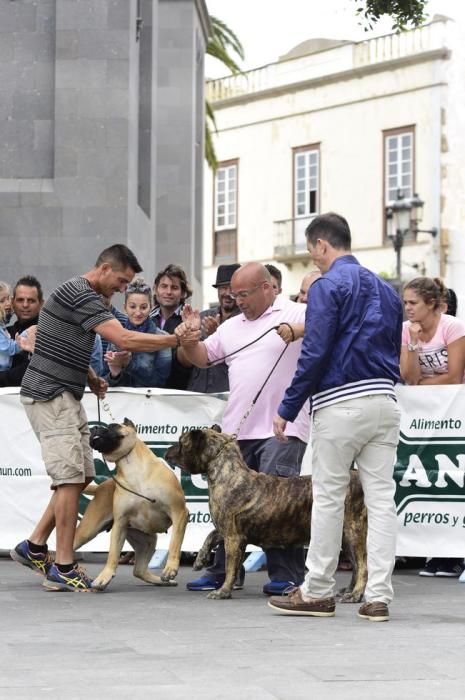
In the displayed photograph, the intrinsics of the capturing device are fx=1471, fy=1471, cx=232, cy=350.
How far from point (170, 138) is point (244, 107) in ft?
91.4

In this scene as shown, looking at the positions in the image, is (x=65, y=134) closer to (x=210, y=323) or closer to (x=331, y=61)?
(x=210, y=323)

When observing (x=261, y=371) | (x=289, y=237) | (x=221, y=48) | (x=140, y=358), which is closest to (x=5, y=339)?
(x=140, y=358)

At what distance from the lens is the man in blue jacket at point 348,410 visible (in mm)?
7871

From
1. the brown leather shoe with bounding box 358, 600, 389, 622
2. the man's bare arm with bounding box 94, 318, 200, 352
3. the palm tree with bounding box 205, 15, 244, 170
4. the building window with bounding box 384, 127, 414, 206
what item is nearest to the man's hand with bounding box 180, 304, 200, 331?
the man's bare arm with bounding box 94, 318, 200, 352

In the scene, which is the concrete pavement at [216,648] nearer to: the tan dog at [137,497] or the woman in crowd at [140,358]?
the tan dog at [137,497]

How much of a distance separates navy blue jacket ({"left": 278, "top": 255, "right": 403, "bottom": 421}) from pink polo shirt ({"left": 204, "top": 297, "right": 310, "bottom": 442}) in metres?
1.24

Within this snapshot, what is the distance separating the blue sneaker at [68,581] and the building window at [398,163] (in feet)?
123

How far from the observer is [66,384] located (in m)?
9.28

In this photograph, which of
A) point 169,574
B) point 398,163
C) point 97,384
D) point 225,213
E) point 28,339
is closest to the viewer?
point 169,574

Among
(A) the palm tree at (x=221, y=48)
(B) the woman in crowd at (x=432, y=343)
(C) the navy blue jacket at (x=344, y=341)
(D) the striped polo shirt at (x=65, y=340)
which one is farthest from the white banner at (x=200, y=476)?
(A) the palm tree at (x=221, y=48)

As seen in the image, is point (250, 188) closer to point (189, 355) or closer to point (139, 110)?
point (139, 110)

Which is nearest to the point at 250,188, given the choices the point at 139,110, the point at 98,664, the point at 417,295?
the point at 139,110

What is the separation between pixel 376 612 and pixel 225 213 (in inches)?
1778

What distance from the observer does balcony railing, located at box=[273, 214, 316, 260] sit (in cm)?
4822
